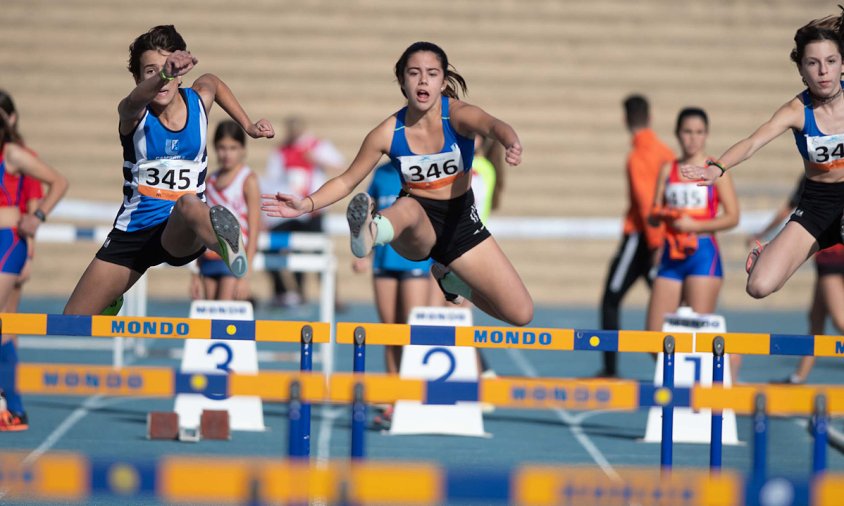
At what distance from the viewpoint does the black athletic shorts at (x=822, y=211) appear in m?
5.43

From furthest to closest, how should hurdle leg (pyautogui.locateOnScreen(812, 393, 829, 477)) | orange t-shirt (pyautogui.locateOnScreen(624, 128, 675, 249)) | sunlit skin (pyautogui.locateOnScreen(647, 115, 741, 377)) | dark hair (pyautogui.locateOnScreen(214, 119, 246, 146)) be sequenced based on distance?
1. orange t-shirt (pyautogui.locateOnScreen(624, 128, 675, 249))
2. dark hair (pyautogui.locateOnScreen(214, 119, 246, 146))
3. sunlit skin (pyautogui.locateOnScreen(647, 115, 741, 377))
4. hurdle leg (pyautogui.locateOnScreen(812, 393, 829, 477))

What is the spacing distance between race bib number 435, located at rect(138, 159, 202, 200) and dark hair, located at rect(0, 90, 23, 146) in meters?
2.09

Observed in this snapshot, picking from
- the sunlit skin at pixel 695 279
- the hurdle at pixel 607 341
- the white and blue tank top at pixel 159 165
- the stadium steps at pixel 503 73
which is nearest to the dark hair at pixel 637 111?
the sunlit skin at pixel 695 279

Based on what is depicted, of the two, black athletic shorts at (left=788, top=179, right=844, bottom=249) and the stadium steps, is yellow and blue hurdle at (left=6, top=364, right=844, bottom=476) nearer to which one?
black athletic shorts at (left=788, top=179, right=844, bottom=249)

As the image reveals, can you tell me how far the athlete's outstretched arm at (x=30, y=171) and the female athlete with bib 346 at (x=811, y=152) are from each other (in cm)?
398

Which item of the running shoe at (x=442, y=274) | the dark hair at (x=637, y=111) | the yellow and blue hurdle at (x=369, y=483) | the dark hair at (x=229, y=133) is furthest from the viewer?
the dark hair at (x=637, y=111)

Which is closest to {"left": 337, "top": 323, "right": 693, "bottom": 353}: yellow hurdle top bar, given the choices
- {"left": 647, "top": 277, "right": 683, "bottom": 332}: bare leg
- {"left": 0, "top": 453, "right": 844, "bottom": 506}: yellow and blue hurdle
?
{"left": 0, "top": 453, "right": 844, "bottom": 506}: yellow and blue hurdle

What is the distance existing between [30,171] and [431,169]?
114 inches

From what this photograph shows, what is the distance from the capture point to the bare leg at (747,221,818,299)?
5.25m

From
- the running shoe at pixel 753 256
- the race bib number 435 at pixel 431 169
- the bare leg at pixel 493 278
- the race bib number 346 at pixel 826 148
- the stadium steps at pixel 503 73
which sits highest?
the stadium steps at pixel 503 73

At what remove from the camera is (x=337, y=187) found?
208 inches

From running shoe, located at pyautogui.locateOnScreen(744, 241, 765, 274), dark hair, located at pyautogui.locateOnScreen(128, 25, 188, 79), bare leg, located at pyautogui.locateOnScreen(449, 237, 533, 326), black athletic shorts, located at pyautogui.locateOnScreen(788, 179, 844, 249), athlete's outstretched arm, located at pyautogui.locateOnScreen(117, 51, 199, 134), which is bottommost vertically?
bare leg, located at pyautogui.locateOnScreen(449, 237, 533, 326)

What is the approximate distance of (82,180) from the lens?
16.3 meters

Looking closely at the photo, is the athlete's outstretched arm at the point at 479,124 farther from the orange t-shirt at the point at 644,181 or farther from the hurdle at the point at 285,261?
the orange t-shirt at the point at 644,181
